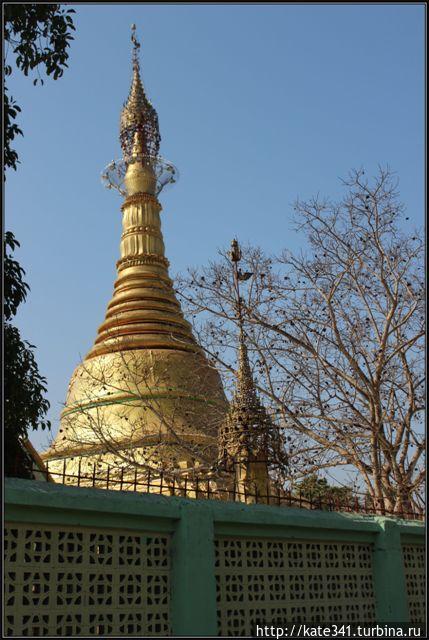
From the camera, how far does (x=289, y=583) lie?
5340 millimetres

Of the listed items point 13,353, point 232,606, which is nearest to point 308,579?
point 232,606

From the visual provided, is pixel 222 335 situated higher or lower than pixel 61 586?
higher

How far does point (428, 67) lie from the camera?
6621mm

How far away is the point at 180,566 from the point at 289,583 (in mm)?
1129

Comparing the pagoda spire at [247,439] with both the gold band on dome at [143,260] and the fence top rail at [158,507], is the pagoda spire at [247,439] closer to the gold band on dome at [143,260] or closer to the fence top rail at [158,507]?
the fence top rail at [158,507]

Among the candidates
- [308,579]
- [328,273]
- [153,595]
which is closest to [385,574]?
[308,579]

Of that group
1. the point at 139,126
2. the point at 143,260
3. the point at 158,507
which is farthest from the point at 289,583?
the point at 139,126

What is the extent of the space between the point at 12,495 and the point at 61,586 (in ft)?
2.28

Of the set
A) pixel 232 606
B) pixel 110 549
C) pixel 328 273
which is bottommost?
pixel 232 606

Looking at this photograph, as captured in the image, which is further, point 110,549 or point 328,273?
point 328,273

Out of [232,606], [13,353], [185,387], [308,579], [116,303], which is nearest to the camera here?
[232,606]

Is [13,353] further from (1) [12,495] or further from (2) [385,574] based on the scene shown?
(2) [385,574]

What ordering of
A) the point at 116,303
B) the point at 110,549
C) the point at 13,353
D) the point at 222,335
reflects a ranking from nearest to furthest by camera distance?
the point at 110,549 < the point at 13,353 < the point at 222,335 < the point at 116,303

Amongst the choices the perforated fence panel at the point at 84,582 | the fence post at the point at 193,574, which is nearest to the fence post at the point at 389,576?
the fence post at the point at 193,574
